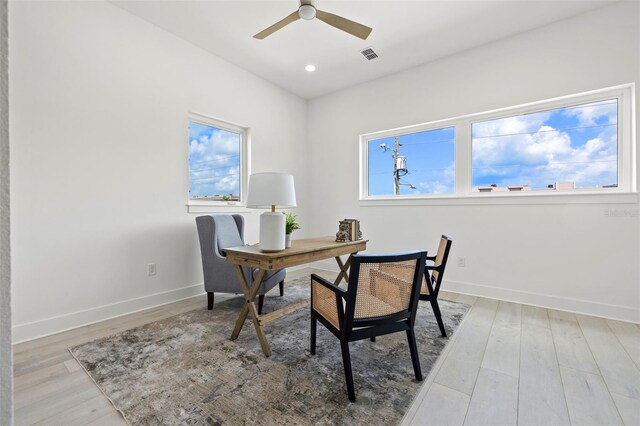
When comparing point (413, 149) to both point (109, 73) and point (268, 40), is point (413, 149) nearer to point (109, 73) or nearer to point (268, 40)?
point (268, 40)

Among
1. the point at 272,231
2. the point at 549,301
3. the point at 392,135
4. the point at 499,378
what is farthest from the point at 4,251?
the point at 392,135

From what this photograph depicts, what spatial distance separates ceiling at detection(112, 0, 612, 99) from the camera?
2.62 metres

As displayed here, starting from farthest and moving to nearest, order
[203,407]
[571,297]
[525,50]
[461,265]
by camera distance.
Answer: [461,265] → [525,50] → [571,297] → [203,407]

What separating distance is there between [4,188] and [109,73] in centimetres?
288

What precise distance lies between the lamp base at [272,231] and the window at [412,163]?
244 centimetres

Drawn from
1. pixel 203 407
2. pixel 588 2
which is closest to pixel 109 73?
pixel 203 407

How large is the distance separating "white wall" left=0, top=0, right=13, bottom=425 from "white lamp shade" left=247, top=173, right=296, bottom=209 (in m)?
1.53

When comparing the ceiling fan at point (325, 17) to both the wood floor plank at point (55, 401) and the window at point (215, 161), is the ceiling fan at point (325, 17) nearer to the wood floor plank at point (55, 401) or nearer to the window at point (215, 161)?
the window at point (215, 161)

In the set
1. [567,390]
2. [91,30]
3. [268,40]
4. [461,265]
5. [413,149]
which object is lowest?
[567,390]

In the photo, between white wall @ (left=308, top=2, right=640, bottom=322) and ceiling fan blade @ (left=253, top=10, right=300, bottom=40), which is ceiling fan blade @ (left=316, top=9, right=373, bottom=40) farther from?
white wall @ (left=308, top=2, right=640, bottom=322)

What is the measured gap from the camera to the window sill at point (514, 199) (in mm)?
2594

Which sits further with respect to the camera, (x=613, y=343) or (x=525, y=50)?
(x=525, y=50)

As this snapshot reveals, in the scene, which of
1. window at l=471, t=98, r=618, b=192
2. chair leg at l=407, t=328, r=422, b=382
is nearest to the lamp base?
chair leg at l=407, t=328, r=422, b=382

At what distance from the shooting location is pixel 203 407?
144 cm
